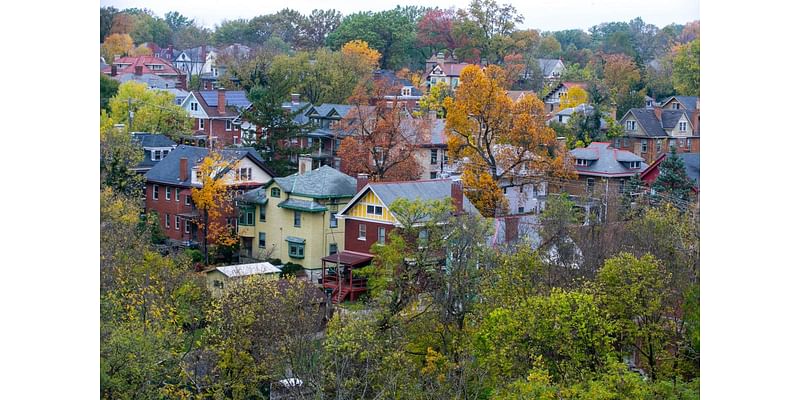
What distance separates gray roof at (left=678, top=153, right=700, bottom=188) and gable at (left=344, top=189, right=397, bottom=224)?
15.3ft

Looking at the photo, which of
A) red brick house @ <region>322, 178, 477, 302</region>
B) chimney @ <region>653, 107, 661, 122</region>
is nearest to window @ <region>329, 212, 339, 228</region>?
red brick house @ <region>322, 178, 477, 302</region>

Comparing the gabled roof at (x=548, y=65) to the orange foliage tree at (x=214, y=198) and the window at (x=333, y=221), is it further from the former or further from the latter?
the window at (x=333, y=221)

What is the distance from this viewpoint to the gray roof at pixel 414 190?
13.7 m

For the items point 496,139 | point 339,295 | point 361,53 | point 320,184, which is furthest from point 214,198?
point 361,53

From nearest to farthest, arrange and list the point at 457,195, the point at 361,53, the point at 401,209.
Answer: the point at 401,209
the point at 457,195
the point at 361,53

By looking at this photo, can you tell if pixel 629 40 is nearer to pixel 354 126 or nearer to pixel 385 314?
pixel 354 126

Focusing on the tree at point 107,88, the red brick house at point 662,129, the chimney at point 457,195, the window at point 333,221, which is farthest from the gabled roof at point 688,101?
the tree at point 107,88

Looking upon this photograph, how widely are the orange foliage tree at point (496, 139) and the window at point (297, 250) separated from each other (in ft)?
9.69

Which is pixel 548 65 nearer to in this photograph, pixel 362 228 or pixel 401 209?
pixel 362 228

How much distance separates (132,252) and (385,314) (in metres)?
3.51

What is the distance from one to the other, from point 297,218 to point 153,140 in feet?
16.0

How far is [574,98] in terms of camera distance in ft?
65.9

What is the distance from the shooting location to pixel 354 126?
18.1 m
